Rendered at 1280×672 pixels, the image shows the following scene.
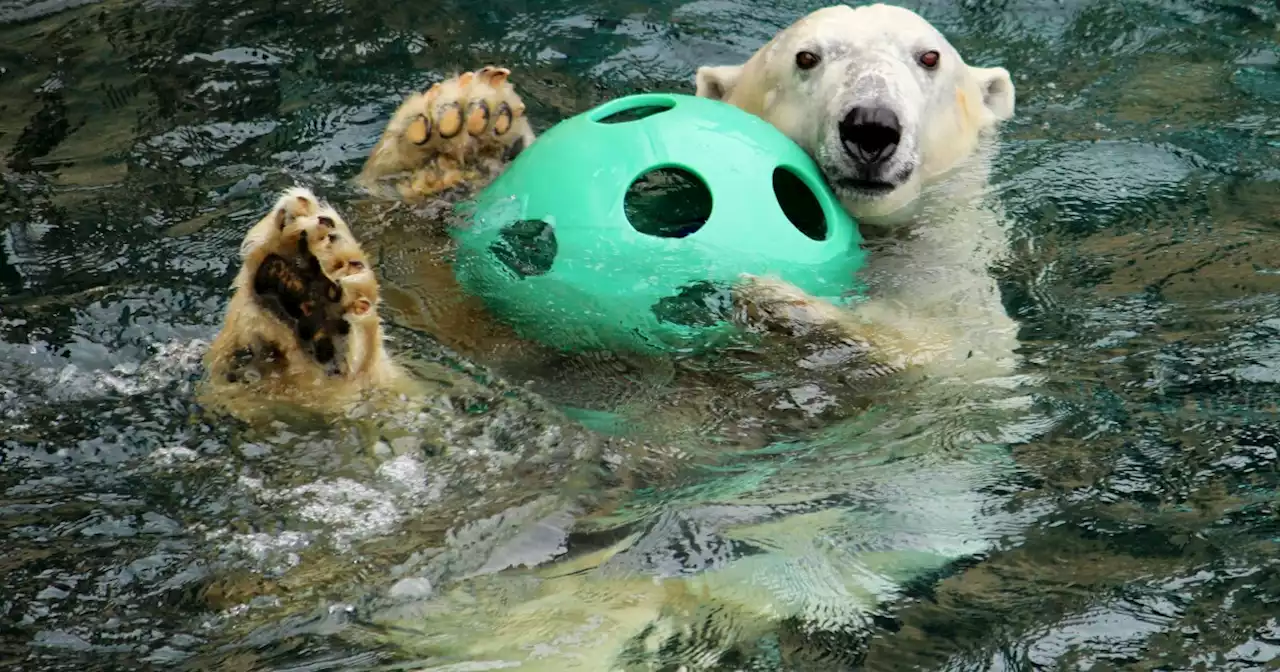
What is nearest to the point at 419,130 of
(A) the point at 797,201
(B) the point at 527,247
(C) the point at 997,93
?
(B) the point at 527,247

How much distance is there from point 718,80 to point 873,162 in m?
1.11

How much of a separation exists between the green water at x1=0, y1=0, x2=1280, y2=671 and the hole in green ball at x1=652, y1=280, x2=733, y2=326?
7.7 inches

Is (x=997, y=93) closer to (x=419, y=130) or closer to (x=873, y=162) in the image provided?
(x=873, y=162)

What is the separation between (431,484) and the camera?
342 centimetres

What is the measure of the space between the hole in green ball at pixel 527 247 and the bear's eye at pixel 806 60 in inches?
47.5

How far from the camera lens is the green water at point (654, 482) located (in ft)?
9.67

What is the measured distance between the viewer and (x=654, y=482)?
356 centimetres

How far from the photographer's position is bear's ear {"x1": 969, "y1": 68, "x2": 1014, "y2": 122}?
524 cm

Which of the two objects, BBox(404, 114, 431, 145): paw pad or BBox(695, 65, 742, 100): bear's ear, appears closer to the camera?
BBox(404, 114, 431, 145): paw pad

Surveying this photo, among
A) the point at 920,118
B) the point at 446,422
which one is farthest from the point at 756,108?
the point at 446,422

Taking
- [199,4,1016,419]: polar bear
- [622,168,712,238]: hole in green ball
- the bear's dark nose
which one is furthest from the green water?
the bear's dark nose

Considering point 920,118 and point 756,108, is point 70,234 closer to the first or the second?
point 756,108

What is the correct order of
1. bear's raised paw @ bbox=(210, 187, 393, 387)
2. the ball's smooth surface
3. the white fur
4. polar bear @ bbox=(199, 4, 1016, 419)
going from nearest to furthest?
1. bear's raised paw @ bbox=(210, 187, 393, 387)
2. the ball's smooth surface
3. polar bear @ bbox=(199, 4, 1016, 419)
4. the white fur

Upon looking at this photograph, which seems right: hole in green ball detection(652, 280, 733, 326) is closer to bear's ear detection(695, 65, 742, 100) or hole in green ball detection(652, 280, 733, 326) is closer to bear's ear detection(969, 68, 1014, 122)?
bear's ear detection(695, 65, 742, 100)
